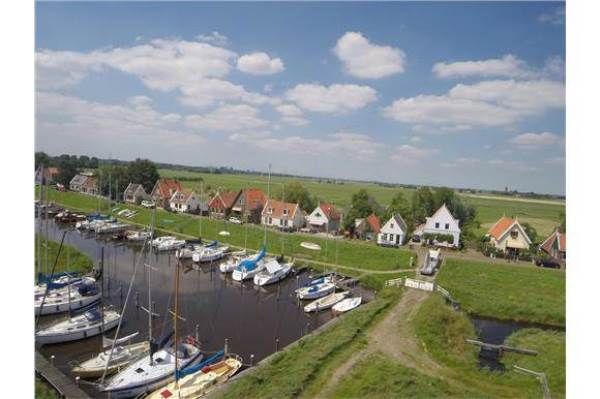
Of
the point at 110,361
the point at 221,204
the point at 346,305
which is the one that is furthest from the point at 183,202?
the point at 110,361

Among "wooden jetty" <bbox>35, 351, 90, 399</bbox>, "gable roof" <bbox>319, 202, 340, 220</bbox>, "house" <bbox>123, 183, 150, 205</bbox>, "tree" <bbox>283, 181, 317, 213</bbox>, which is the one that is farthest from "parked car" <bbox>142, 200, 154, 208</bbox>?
"wooden jetty" <bbox>35, 351, 90, 399</bbox>

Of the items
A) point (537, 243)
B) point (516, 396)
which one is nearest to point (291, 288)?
point (516, 396)

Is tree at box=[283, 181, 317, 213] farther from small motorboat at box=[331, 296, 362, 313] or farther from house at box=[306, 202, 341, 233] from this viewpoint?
small motorboat at box=[331, 296, 362, 313]

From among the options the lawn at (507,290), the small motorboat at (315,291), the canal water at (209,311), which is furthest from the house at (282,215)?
the lawn at (507,290)

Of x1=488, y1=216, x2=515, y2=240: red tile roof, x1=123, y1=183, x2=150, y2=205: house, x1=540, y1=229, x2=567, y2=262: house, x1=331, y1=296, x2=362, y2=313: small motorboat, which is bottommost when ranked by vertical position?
x1=331, y1=296, x2=362, y2=313: small motorboat

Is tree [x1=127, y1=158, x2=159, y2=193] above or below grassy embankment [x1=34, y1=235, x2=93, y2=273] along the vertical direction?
above

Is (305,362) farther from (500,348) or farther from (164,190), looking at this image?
(164,190)

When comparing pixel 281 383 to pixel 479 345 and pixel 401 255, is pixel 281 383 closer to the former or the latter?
pixel 479 345
